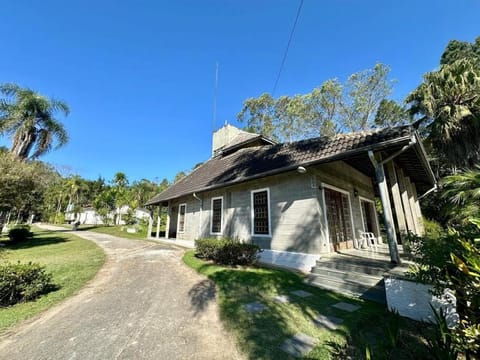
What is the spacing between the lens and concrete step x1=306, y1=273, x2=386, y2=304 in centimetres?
430

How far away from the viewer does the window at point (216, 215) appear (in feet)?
31.7

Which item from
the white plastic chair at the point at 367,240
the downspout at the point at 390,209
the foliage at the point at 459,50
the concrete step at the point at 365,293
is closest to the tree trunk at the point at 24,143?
the concrete step at the point at 365,293

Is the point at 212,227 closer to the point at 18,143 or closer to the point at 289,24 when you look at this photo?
the point at 289,24

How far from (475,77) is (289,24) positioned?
9512 millimetres

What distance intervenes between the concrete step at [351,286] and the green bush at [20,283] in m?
6.39

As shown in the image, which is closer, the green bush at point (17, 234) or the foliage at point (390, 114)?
the green bush at point (17, 234)

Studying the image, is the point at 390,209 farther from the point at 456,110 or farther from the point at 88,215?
the point at 88,215

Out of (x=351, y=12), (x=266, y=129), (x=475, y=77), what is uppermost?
(x=266, y=129)

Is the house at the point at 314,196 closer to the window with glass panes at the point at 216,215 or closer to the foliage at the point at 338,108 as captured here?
the window with glass panes at the point at 216,215

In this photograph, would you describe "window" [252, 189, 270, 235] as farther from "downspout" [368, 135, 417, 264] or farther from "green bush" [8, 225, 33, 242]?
"green bush" [8, 225, 33, 242]

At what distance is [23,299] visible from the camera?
4.13 meters

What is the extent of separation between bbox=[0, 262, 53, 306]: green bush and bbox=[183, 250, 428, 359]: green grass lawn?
352 cm

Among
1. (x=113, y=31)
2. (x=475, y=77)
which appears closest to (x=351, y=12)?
(x=475, y=77)

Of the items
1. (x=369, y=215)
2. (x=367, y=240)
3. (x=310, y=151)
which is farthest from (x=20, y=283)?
(x=369, y=215)
